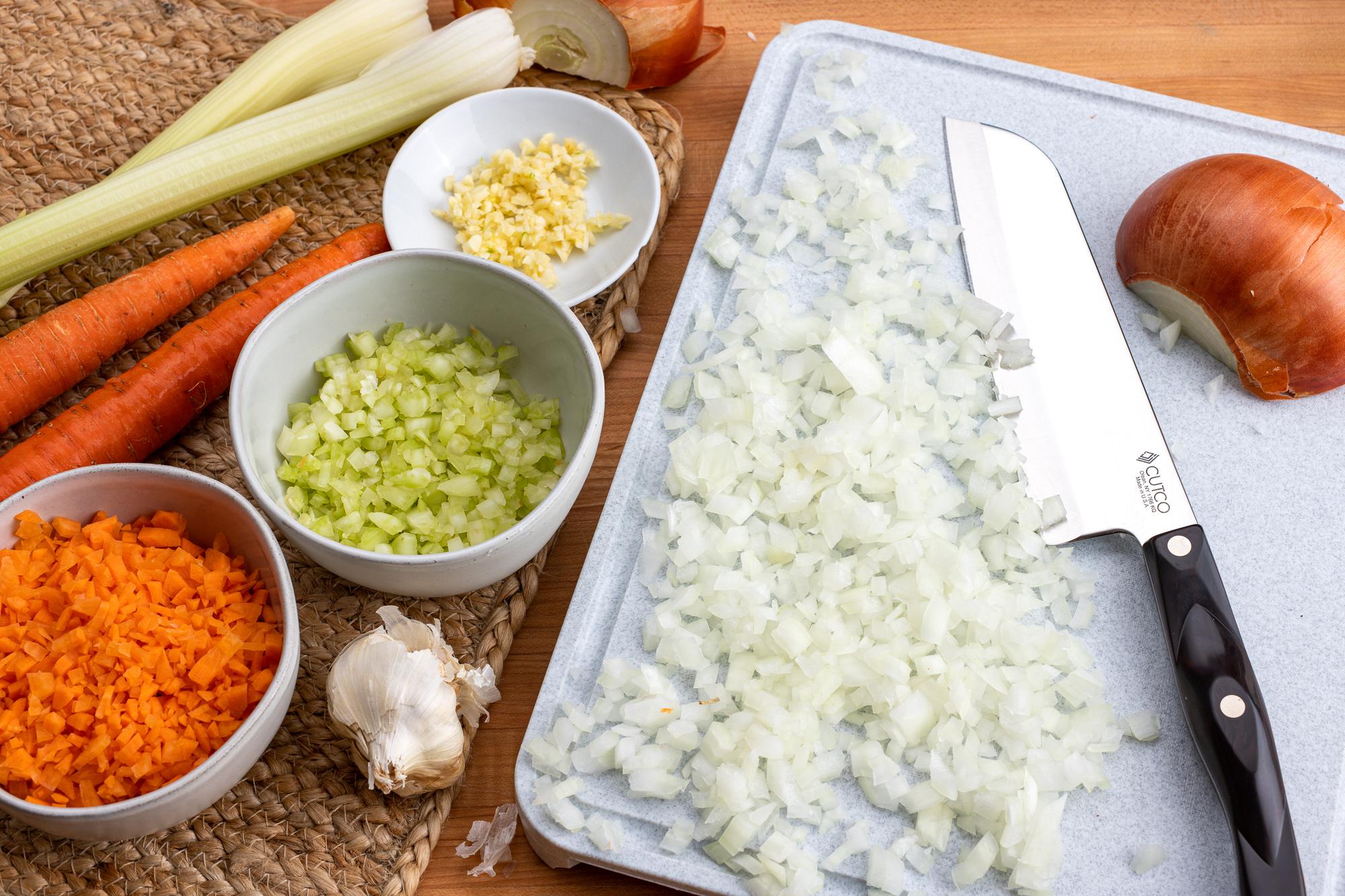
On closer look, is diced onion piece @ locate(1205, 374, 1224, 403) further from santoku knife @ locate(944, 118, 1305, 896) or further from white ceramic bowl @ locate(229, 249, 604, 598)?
→ white ceramic bowl @ locate(229, 249, 604, 598)

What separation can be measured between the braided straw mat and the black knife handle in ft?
2.51

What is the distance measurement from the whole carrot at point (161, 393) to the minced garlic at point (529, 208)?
0.54 ft

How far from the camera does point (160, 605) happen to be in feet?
3.71

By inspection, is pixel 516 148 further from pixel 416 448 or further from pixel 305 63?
pixel 416 448

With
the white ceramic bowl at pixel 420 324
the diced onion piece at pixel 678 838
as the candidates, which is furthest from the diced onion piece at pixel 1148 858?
the white ceramic bowl at pixel 420 324

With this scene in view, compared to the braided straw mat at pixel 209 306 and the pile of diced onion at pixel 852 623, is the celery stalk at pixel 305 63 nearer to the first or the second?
the braided straw mat at pixel 209 306

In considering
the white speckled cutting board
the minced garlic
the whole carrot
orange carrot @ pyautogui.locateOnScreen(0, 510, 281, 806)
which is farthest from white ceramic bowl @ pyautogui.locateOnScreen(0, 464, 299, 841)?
the minced garlic

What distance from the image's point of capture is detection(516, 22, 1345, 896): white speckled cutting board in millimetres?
1159

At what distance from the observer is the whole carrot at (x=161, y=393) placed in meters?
1.33

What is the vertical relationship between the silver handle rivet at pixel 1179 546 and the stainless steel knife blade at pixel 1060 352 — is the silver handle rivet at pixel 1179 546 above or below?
below

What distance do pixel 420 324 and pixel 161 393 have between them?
0.35 meters

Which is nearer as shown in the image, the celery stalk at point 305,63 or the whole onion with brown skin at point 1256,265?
the whole onion with brown skin at point 1256,265

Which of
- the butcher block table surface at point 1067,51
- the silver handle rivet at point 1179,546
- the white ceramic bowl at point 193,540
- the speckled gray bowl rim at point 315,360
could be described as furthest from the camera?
the butcher block table surface at point 1067,51

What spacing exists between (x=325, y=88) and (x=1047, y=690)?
55.6 inches
